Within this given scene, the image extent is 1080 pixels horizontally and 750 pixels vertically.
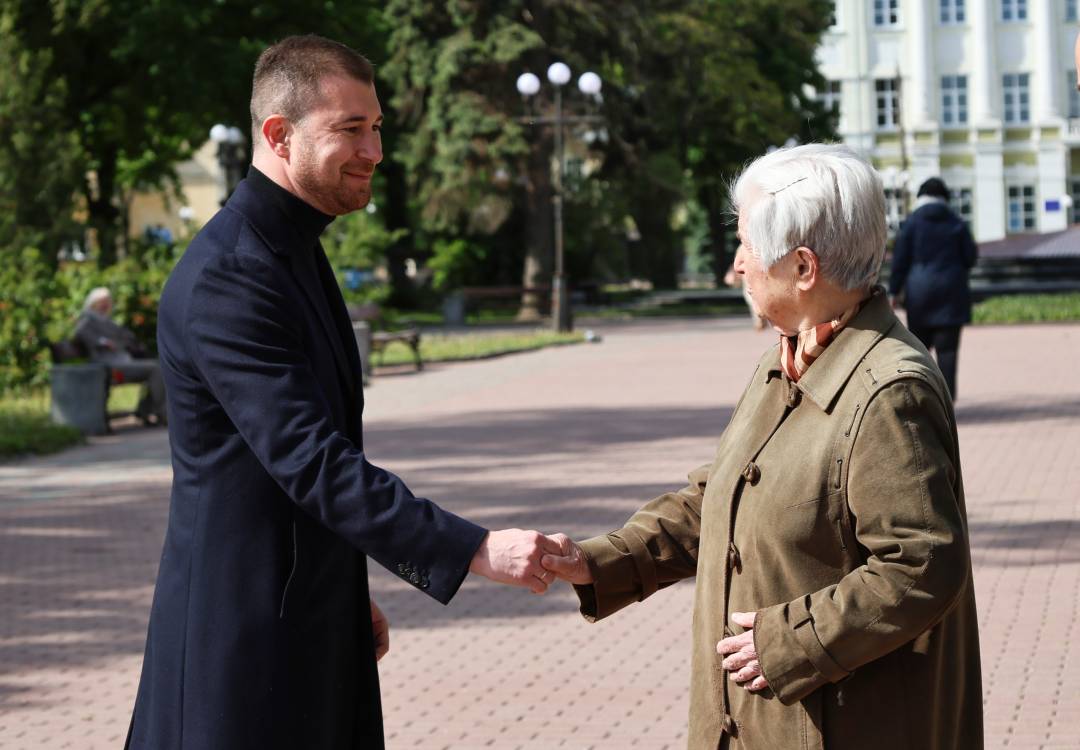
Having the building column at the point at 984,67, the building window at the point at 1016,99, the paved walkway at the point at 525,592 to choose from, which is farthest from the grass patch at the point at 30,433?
the building window at the point at 1016,99

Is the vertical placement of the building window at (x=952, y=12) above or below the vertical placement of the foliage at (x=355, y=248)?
above

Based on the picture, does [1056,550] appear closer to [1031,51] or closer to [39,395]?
[39,395]

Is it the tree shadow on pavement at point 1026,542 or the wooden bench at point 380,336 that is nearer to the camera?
the tree shadow on pavement at point 1026,542

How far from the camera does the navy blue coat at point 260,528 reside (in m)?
2.85

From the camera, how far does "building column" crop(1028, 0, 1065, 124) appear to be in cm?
6194

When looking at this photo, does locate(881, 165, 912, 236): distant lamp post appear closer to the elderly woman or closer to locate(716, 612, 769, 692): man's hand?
the elderly woman

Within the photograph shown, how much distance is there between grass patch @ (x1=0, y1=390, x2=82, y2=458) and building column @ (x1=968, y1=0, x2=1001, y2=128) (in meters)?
52.5

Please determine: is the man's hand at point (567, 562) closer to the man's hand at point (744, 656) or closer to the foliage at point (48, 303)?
the man's hand at point (744, 656)

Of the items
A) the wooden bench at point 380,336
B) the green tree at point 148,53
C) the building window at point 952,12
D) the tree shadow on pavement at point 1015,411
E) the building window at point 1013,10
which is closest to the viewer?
the tree shadow on pavement at point 1015,411

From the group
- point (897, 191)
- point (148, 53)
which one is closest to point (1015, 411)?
point (148, 53)

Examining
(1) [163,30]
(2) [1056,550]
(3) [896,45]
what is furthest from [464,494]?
(3) [896,45]

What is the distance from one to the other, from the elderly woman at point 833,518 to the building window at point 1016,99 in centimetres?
6393

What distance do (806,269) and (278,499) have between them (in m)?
1.01

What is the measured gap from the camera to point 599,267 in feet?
158
